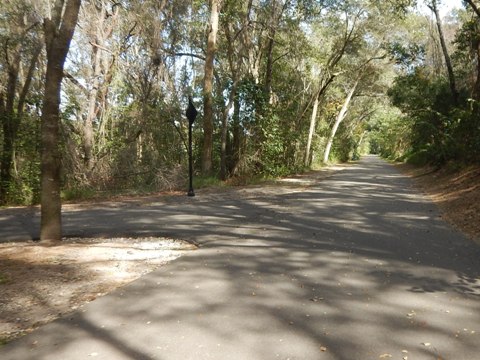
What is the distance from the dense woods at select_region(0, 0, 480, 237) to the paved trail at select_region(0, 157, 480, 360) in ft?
12.2

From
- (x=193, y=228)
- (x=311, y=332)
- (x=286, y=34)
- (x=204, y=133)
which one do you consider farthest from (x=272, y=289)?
(x=286, y=34)

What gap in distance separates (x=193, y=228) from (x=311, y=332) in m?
5.24

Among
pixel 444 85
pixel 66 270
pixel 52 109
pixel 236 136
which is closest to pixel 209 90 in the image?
pixel 236 136

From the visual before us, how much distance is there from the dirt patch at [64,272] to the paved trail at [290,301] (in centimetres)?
33

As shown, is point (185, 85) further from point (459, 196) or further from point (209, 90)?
point (459, 196)

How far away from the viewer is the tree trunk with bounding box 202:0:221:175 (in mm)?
17438

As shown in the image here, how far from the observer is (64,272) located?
18.6 feet

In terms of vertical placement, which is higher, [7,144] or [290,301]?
[7,144]

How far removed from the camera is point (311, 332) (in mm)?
3795

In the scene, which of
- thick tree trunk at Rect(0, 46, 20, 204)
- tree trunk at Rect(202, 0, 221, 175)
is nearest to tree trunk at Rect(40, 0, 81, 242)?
thick tree trunk at Rect(0, 46, 20, 204)

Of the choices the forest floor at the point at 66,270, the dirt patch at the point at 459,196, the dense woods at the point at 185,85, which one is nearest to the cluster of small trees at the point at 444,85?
the dense woods at the point at 185,85

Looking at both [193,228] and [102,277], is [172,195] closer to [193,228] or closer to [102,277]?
[193,228]

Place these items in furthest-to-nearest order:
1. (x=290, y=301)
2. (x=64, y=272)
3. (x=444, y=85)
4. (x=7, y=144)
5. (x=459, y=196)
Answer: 1. (x=444, y=85)
2. (x=7, y=144)
3. (x=459, y=196)
4. (x=64, y=272)
5. (x=290, y=301)

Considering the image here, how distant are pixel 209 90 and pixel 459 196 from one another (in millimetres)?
10538
